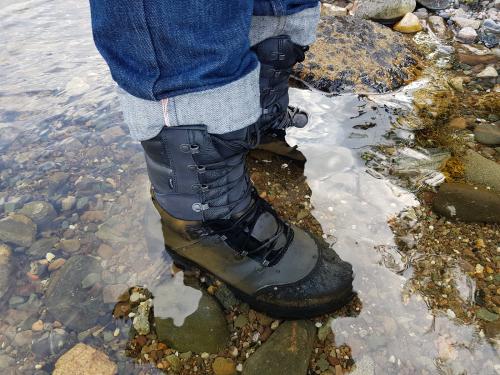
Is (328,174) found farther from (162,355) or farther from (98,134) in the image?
(98,134)

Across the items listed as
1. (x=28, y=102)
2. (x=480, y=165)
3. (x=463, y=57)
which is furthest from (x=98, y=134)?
(x=463, y=57)

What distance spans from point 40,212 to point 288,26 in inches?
66.3

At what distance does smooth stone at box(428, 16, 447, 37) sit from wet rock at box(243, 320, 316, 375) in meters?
4.08

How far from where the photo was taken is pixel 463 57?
389cm

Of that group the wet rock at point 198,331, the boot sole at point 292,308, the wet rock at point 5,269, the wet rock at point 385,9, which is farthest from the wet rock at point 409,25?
the wet rock at point 5,269

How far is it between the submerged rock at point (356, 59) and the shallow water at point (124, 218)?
9.4 inches

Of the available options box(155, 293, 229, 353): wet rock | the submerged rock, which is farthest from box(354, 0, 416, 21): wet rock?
box(155, 293, 229, 353): wet rock

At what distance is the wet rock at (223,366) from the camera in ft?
5.09

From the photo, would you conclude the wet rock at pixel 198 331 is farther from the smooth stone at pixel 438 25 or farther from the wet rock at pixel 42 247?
the smooth stone at pixel 438 25

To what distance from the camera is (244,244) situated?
166cm

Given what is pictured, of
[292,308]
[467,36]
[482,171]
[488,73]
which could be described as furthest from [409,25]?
[292,308]

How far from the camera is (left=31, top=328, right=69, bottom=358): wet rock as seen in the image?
1606 millimetres

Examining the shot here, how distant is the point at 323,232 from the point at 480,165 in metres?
1.10

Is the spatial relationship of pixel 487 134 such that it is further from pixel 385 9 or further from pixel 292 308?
pixel 385 9
